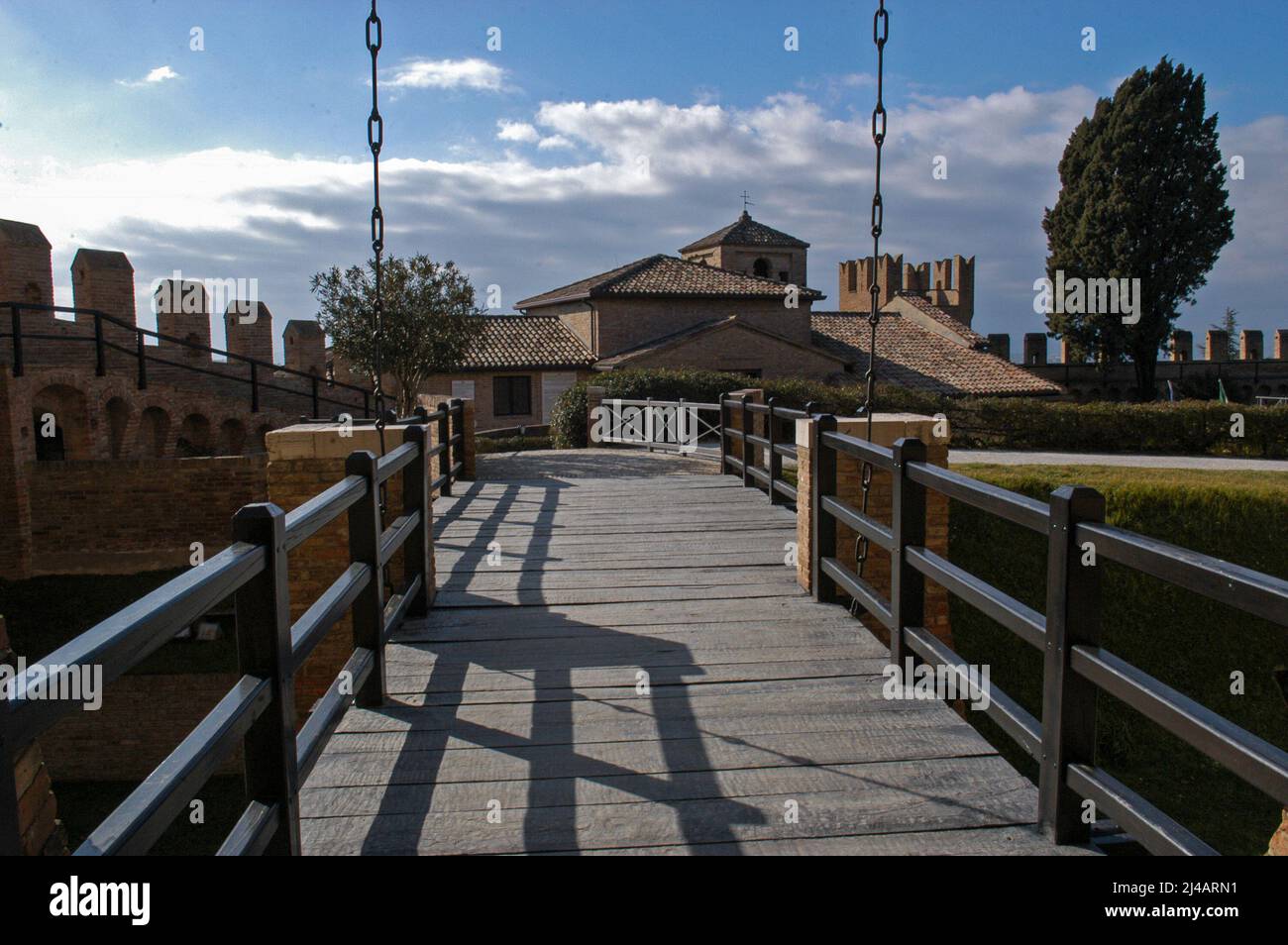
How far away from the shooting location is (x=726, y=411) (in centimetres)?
1286

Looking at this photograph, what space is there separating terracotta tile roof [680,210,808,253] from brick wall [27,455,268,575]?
36.2 metres

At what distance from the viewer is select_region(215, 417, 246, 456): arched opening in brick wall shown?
20938 millimetres

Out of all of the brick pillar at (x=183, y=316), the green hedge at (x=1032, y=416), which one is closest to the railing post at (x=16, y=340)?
the brick pillar at (x=183, y=316)

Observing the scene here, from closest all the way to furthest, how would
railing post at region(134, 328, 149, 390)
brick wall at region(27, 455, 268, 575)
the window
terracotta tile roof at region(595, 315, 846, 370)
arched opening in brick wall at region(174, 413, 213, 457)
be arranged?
brick wall at region(27, 455, 268, 575)
railing post at region(134, 328, 149, 390)
arched opening in brick wall at region(174, 413, 213, 457)
terracotta tile roof at region(595, 315, 846, 370)
the window

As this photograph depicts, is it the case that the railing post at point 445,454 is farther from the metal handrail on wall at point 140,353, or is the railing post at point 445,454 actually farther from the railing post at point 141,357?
the railing post at point 141,357

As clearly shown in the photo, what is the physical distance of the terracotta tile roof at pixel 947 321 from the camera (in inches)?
1676

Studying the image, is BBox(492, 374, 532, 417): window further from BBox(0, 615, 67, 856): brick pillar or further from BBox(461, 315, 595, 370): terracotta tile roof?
BBox(0, 615, 67, 856): brick pillar

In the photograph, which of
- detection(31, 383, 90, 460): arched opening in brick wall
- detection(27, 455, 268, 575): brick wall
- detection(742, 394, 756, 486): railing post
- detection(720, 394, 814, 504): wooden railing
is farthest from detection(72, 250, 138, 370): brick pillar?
detection(742, 394, 756, 486): railing post

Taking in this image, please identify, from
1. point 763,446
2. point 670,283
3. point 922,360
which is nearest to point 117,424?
point 763,446

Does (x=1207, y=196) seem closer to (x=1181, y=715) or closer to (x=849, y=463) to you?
(x=849, y=463)

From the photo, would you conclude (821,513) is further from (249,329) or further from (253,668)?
(249,329)

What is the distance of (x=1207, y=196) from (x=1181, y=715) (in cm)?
4395
